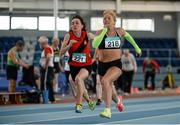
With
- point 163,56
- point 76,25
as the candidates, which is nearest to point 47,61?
point 76,25

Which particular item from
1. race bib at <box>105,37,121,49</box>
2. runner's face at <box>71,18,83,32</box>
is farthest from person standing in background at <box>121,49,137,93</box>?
race bib at <box>105,37,121,49</box>

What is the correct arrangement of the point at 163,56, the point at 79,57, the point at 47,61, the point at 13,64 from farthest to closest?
the point at 163,56 < the point at 13,64 < the point at 47,61 < the point at 79,57

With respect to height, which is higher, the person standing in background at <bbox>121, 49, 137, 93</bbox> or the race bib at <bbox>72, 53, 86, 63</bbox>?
the race bib at <bbox>72, 53, 86, 63</bbox>

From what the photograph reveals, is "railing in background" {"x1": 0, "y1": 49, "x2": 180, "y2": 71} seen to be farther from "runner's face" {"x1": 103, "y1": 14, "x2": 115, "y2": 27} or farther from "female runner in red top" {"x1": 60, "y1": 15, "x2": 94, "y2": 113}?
"runner's face" {"x1": 103, "y1": 14, "x2": 115, "y2": 27}

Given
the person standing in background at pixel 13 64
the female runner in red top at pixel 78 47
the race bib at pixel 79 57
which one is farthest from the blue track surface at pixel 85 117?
the person standing in background at pixel 13 64

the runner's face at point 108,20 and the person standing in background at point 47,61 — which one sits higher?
the runner's face at point 108,20

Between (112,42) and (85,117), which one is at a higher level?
(112,42)

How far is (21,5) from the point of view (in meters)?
23.3

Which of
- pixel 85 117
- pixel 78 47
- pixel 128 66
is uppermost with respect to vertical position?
Result: pixel 78 47

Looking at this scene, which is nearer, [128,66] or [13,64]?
[13,64]

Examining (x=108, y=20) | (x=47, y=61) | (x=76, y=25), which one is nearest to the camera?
(x=108, y=20)

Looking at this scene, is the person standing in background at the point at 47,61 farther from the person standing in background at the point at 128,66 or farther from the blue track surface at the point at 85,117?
the person standing in background at the point at 128,66

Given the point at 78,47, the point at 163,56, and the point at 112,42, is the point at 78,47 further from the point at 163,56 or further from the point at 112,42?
the point at 163,56

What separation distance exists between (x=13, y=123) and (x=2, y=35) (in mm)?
21571
